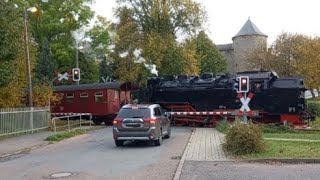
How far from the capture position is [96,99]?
3759cm

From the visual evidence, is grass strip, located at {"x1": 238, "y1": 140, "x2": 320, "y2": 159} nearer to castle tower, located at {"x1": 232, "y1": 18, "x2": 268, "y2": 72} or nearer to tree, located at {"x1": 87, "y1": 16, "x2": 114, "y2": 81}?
tree, located at {"x1": 87, "y1": 16, "x2": 114, "y2": 81}

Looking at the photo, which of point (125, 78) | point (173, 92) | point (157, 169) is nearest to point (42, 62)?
point (125, 78)

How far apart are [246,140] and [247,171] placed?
3.00 meters

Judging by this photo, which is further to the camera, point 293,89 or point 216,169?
point 293,89

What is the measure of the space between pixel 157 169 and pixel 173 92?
21770 mm

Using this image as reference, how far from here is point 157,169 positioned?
12930 mm

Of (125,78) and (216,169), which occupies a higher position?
(125,78)

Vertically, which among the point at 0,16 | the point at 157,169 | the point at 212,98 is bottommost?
the point at 157,169

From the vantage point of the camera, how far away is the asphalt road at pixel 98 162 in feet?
40.4

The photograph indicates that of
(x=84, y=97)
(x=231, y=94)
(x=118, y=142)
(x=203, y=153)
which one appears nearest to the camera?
(x=203, y=153)

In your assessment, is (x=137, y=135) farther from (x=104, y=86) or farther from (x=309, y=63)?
(x=309, y=63)

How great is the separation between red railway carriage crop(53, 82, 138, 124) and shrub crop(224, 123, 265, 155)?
22.6m

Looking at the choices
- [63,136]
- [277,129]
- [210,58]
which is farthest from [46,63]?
[210,58]

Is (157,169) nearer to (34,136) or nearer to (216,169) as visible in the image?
(216,169)
